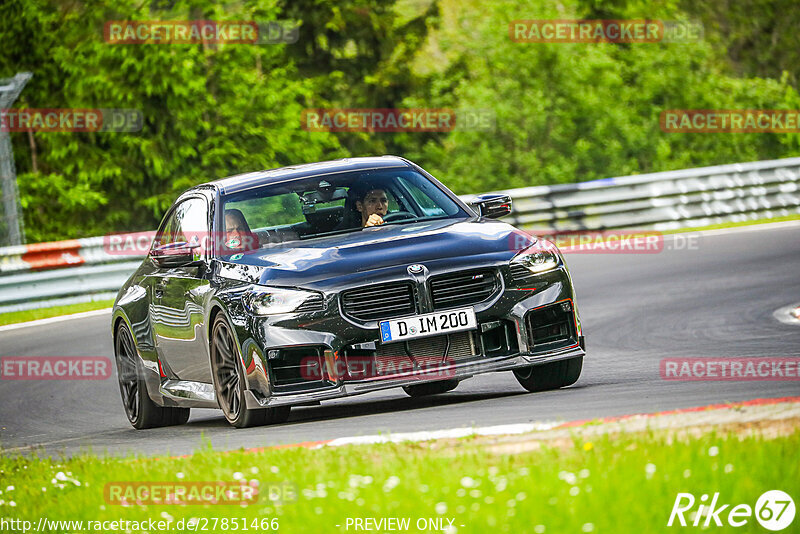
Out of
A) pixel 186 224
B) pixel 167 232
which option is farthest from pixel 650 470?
pixel 167 232

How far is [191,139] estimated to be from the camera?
35.0m

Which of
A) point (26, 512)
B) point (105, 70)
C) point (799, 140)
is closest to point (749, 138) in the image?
point (799, 140)

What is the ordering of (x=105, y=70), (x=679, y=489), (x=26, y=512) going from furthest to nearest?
(x=105, y=70), (x=26, y=512), (x=679, y=489)

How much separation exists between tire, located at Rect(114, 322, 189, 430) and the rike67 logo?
19.9ft

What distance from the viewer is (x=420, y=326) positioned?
325 inches

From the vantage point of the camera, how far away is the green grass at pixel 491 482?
5.06 meters

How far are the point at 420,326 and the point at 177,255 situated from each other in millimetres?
1837

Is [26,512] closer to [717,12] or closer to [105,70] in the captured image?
[105,70]

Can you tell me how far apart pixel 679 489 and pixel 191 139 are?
100ft

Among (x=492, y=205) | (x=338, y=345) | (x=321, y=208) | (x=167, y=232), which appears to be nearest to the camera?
(x=338, y=345)

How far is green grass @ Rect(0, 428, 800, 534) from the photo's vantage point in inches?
199

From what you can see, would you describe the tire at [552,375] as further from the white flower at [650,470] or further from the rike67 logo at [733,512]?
the rike67 logo at [733,512]

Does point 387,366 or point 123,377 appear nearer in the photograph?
point 387,366

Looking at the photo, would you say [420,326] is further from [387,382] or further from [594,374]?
[594,374]
